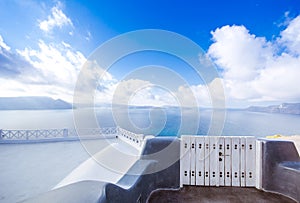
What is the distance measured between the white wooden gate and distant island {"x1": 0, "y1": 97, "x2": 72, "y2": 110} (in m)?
5.55

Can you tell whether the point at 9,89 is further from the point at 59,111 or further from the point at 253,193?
the point at 253,193

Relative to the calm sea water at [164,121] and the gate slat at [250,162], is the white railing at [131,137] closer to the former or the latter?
the calm sea water at [164,121]

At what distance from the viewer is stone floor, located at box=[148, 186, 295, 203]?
1.77m

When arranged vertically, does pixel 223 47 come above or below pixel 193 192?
above

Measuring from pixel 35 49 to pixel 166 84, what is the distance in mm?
4791

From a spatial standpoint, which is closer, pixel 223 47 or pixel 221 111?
pixel 221 111

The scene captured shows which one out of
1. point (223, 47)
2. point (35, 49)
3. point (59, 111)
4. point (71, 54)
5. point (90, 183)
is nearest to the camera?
point (90, 183)

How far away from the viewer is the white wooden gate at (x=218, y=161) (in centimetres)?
211

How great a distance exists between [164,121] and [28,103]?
640 centimetres

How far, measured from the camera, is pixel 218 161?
6.97 ft

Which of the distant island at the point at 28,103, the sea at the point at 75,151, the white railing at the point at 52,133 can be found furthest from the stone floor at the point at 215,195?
the distant island at the point at 28,103

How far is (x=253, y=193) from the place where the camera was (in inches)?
76.0

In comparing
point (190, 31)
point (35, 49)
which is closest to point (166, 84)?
point (190, 31)

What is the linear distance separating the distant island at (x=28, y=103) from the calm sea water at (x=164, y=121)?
0.32 metres
